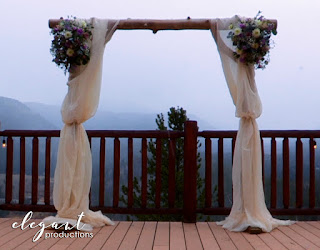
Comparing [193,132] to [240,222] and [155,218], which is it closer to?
[240,222]

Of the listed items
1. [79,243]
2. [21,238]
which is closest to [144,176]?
[79,243]

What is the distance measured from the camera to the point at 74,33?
3.69 meters

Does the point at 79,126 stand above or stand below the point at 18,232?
above

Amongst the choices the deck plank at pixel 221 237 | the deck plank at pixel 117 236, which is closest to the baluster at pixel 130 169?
the deck plank at pixel 117 236

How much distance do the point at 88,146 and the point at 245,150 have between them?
1.58 m

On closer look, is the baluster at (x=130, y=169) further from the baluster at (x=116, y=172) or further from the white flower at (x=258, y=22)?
the white flower at (x=258, y=22)

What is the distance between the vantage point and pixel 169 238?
327 centimetres

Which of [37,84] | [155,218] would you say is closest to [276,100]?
[37,84]

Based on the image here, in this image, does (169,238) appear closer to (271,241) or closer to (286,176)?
(271,241)

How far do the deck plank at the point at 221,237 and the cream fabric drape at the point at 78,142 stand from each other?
3.38 feet

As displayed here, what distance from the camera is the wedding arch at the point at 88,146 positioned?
145 inches

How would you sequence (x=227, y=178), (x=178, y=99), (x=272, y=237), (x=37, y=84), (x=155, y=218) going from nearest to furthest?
(x=272, y=237) → (x=227, y=178) → (x=155, y=218) → (x=37, y=84) → (x=178, y=99)

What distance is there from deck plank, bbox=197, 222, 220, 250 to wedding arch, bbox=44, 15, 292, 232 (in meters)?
0.21

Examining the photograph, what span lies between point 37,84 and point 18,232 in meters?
45.8
